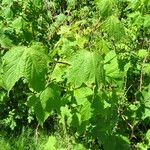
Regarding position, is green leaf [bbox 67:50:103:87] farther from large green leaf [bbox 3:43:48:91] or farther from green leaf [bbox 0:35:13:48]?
green leaf [bbox 0:35:13:48]

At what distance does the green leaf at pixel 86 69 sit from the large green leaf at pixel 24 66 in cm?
12

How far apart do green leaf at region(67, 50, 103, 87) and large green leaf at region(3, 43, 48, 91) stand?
4.6 inches

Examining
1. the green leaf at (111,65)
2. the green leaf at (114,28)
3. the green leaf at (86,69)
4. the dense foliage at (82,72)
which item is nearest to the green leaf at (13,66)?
the dense foliage at (82,72)

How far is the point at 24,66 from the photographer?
135cm

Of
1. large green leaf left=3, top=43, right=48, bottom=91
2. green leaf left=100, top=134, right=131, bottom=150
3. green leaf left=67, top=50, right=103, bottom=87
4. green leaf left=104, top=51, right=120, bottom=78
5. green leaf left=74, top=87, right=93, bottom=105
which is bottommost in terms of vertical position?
green leaf left=100, top=134, right=131, bottom=150

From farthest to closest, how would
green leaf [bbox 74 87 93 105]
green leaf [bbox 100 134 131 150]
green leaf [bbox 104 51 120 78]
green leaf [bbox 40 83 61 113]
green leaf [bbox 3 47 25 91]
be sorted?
green leaf [bbox 100 134 131 150] → green leaf [bbox 104 51 120 78] → green leaf [bbox 74 87 93 105] → green leaf [bbox 40 83 61 113] → green leaf [bbox 3 47 25 91]

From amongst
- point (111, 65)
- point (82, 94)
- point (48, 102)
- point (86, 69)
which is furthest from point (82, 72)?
point (111, 65)

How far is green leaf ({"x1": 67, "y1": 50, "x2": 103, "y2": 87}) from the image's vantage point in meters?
1.42

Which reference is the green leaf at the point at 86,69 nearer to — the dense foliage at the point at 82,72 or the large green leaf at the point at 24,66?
the dense foliage at the point at 82,72

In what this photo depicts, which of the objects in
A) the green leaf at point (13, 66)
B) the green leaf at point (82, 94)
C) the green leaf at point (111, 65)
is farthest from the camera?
the green leaf at point (111, 65)

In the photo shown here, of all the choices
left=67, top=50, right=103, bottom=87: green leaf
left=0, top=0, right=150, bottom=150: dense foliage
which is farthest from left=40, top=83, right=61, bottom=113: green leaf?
left=67, top=50, right=103, bottom=87: green leaf

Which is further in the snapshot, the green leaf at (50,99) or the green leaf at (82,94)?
the green leaf at (82,94)

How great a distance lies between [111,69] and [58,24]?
6.73ft

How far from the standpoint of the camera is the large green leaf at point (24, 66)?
135cm
